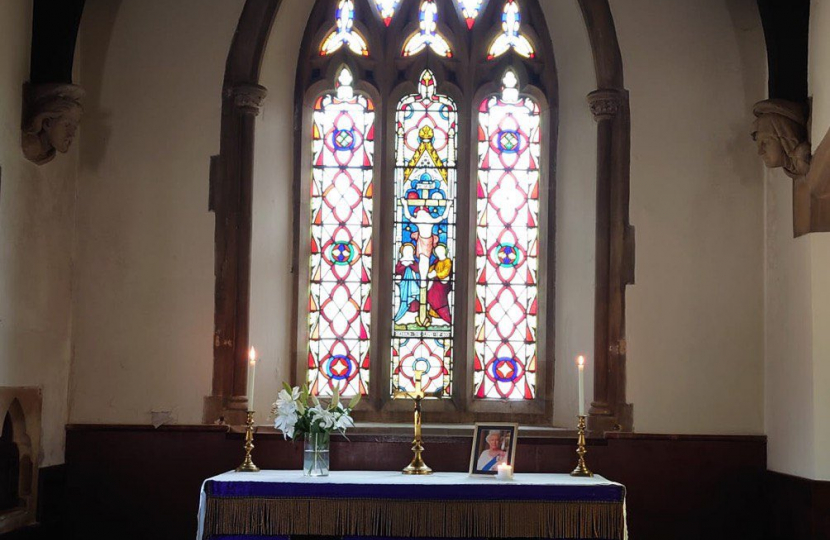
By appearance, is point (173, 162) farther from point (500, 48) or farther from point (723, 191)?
point (723, 191)

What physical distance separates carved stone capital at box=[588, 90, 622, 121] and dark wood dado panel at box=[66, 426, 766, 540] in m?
1.97

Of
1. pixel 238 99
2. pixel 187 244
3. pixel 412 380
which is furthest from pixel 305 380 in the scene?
pixel 238 99

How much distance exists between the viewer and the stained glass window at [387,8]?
28.3 feet

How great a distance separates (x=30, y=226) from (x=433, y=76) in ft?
9.52

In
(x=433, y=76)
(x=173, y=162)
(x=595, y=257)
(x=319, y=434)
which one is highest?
(x=433, y=76)

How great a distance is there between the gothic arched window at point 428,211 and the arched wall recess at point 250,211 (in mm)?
604

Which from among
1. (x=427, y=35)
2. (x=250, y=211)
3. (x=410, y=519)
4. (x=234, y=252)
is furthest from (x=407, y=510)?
(x=427, y=35)

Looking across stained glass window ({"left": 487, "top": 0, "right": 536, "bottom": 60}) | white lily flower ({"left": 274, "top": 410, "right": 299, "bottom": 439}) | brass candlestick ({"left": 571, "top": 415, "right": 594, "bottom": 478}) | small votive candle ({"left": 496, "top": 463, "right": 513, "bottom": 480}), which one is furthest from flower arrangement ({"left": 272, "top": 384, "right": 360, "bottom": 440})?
stained glass window ({"left": 487, "top": 0, "right": 536, "bottom": 60})

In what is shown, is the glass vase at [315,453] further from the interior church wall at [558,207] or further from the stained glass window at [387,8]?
the stained glass window at [387,8]

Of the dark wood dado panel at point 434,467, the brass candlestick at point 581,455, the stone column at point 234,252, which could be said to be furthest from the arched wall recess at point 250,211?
the brass candlestick at point 581,455

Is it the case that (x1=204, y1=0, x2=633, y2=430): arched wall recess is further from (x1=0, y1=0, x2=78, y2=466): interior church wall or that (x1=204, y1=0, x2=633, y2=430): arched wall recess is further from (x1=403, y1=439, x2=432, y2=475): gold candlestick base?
(x1=403, y1=439, x2=432, y2=475): gold candlestick base

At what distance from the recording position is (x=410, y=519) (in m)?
6.44

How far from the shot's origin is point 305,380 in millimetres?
8234

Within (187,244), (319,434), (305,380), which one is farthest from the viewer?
(305,380)
